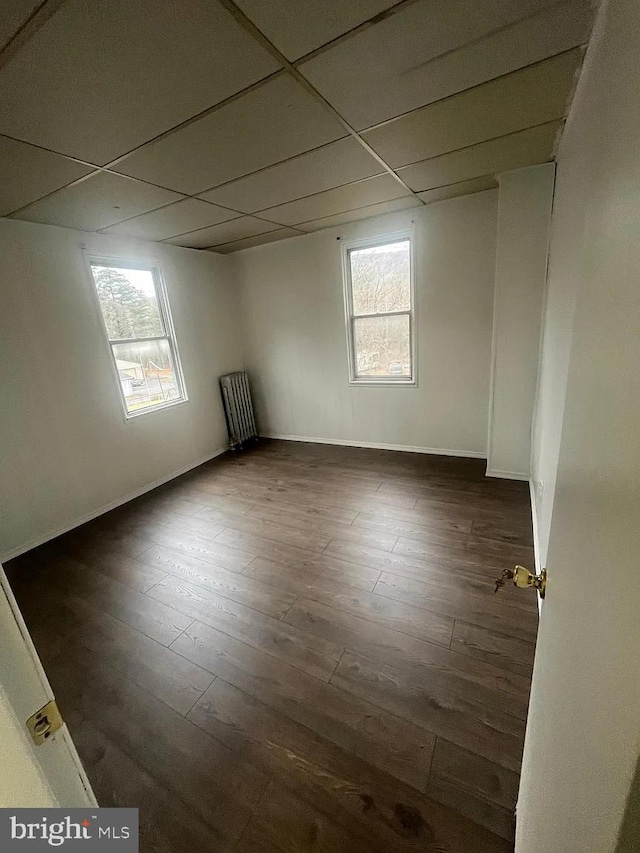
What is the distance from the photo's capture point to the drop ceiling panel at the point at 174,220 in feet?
8.58

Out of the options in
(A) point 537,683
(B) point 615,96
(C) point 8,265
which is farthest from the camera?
(C) point 8,265

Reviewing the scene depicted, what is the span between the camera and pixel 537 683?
0.88m

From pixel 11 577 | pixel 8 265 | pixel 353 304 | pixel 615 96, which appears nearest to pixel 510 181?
pixel 353 304

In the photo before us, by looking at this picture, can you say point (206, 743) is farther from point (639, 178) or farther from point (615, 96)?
point (615, 96)

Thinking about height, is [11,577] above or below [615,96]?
below

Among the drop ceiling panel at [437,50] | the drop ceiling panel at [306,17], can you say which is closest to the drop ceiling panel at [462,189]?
the drop ceiling panel at [437,50]

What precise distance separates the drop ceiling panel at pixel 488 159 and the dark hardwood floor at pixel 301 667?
2.49m

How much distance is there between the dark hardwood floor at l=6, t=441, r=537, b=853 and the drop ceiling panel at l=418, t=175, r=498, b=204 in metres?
2.56

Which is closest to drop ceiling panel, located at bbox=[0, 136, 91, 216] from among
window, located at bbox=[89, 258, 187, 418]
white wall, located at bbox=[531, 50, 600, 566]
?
window, located at bbox=[89, 258, 187, 418]

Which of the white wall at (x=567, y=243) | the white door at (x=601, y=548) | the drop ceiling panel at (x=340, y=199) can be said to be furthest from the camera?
the drop ceiling panel at (x=340, y=199)

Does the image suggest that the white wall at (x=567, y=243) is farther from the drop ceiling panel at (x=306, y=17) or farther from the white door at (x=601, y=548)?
the drop ceiling panel at (x=306, y=17)

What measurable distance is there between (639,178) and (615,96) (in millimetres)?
597

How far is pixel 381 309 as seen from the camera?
371 centimetres

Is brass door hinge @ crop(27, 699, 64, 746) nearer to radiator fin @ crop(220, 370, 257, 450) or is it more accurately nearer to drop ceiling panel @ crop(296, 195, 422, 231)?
drop ceiling panel @ crop(296, 195, 422, 231)
